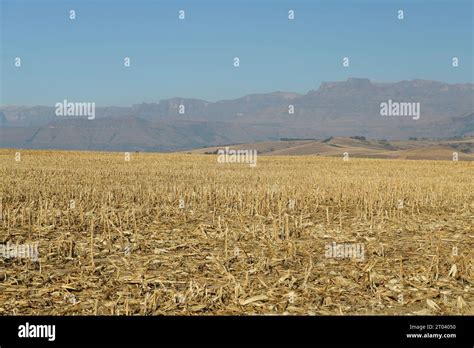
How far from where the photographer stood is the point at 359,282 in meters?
10.7

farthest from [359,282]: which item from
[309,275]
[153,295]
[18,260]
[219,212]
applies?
[219,212]

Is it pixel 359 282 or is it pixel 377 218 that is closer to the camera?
pixel 359 282

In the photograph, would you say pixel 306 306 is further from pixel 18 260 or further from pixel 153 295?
pixel 18 260

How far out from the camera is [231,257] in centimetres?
1254

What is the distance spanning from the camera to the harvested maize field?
30.7ft

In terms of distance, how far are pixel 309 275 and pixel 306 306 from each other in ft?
6.57

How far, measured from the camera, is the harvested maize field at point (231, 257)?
30.7ft

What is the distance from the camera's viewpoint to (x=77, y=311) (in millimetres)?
8867

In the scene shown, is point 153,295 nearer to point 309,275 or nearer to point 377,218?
point 309,275
